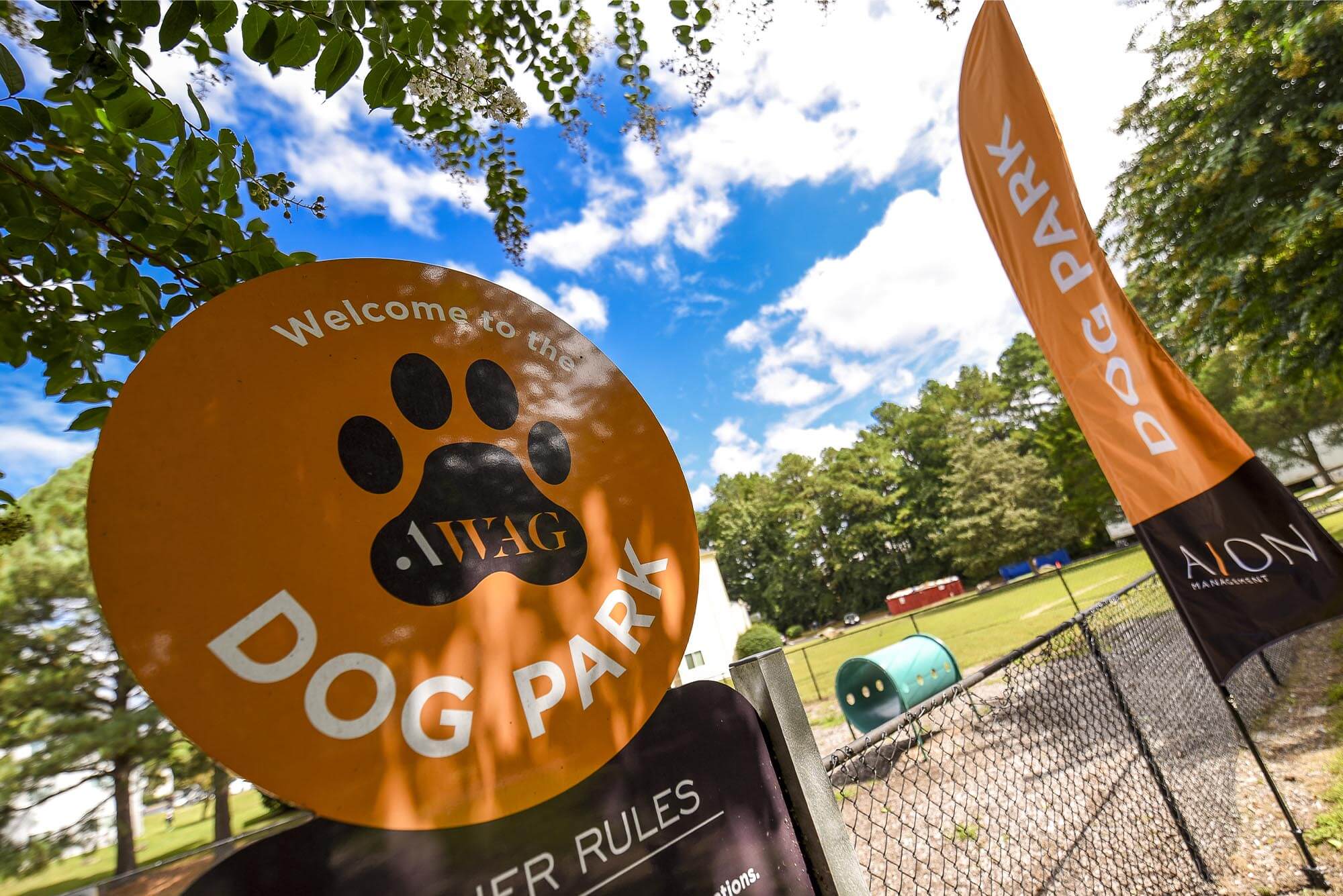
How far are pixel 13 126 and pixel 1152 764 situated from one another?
535cm

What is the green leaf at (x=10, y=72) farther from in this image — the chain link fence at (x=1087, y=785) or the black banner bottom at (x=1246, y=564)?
the black banner bottom at (x=1246, y=564)

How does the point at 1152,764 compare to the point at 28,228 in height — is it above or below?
below

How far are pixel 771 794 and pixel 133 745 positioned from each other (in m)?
2.02

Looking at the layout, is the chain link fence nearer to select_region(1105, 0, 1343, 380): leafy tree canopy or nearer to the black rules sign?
the black rules sign

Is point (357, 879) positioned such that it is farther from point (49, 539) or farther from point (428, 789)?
point (49, 539)

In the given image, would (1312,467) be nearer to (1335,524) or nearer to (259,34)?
(1335,524)

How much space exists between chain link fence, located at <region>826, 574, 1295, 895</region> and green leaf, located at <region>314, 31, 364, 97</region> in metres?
2.33

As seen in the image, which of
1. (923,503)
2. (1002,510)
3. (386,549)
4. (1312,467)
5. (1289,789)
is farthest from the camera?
(923,503)

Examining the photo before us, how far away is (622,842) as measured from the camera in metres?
1.13

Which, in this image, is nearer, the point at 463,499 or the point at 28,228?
the point at 463,499

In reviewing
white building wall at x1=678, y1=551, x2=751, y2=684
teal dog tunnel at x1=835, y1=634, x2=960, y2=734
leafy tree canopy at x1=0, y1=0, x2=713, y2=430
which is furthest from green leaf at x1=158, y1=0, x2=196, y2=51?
white building wall at x1=678, y1=551, x2=751, y2=684

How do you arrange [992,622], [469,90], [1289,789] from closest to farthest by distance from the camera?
[469,90]
[1289,789]
[992,622]

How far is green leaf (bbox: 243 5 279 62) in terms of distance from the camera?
1471mm

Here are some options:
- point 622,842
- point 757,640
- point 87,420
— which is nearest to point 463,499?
point 622,842
